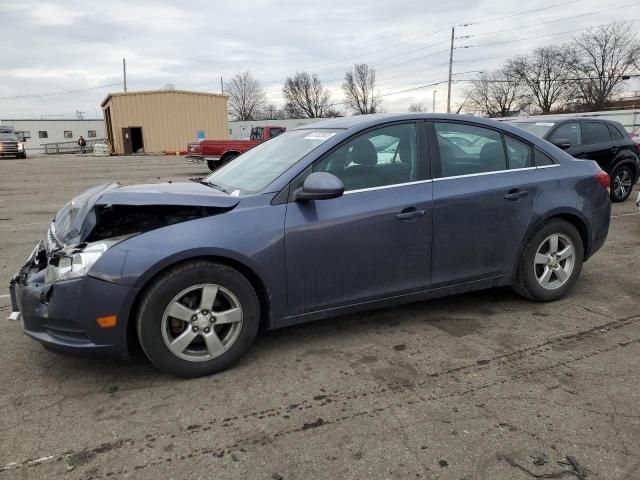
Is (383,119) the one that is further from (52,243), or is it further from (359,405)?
(52,243)

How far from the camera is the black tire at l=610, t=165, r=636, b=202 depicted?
9.98 metres

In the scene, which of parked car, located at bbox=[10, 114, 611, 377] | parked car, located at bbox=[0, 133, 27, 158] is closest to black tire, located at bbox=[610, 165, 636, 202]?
parked car, located at bbox=[10, 114, 611, 377]

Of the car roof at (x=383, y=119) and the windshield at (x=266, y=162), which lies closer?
the windshield at (x=266, y=162)

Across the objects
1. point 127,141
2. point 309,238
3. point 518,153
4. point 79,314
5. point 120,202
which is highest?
point 127,141

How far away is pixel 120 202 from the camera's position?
9.73 feet

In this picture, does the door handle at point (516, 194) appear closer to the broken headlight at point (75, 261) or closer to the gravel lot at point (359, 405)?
the gravel lot at point (359, 405)

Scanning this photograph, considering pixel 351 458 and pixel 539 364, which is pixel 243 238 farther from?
pixel 539 364

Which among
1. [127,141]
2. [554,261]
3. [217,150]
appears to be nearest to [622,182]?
[554,261]

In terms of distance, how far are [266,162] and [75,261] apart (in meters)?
1.56

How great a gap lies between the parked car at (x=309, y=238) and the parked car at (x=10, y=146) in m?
34.4

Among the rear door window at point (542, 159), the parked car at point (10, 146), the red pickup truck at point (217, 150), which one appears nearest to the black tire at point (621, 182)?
the rear door window at point (542, 159)

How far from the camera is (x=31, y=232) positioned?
25.1 ft

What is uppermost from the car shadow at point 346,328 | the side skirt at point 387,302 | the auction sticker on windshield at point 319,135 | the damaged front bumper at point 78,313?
the auction sticker on windshield at point 319,135

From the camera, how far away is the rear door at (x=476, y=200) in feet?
12.2
